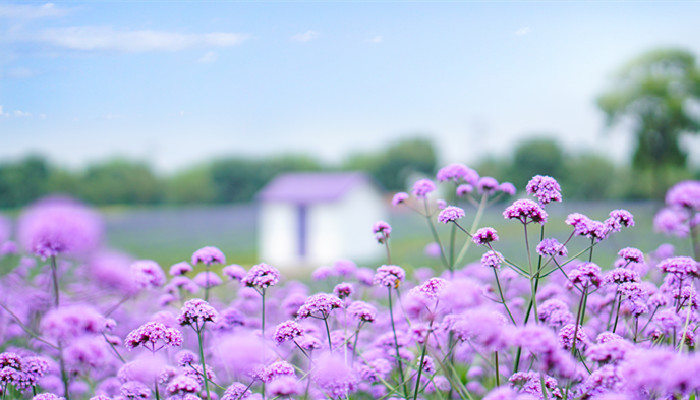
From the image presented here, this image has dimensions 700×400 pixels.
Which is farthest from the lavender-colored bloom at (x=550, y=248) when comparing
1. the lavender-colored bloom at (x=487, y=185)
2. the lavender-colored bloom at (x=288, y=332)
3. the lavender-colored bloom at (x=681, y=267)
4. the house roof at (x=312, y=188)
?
the house roof at (x=312, y=188)

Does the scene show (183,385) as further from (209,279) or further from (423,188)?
(423,188)

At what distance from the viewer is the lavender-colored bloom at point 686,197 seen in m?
2.99

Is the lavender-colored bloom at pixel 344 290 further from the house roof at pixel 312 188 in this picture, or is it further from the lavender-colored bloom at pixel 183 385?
the house roof at pixel 312 188

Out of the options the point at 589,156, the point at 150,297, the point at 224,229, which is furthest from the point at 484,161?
the point at 150,297

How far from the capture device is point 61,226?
4.75 ft

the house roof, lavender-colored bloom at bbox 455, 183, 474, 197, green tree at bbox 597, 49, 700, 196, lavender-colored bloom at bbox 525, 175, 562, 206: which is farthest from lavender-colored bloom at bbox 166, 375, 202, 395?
green tree at bbox 597, 49, 700, 196

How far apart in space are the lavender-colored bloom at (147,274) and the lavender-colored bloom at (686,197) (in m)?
2.62

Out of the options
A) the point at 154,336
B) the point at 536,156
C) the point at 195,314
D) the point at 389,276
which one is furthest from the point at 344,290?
the point at 536,156

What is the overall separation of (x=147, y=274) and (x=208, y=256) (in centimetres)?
25

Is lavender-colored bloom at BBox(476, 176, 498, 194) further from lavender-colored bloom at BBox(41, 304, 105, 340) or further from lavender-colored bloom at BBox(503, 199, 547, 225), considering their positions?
lavender-colored bloom at BBox(41, 304, 105, 340)

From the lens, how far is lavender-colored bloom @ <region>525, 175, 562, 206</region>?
1803 mm

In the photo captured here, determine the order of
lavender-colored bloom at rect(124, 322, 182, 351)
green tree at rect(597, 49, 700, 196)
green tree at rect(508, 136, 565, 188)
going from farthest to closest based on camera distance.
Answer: green tree at rect(508, 136, 565, 188), green tree at rect(597, 49, 700, 196), lavender-colored bloom at rect(124, 322, 182, 351)

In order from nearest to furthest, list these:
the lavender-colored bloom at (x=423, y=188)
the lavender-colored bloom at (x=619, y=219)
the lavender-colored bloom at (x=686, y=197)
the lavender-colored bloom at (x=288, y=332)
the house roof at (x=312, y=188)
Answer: the lavender-colored bloom at (x=288, y=332)
the lavender-colored bloom at (x=619, y=219)
the lavender-colored bloom at (x=423, y=188)
the lavender-colored bloom at (x=686, y=197)
the house roof at (x=312, y=188)

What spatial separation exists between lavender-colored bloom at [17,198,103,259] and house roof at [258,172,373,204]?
1888 cm
